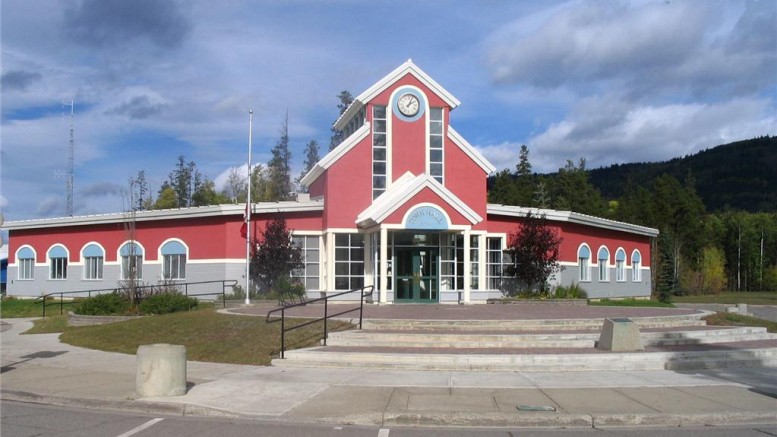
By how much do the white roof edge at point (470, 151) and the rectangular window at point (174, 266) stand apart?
1319 cm

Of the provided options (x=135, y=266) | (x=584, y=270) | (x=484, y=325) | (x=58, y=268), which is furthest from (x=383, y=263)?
(x=58, y=268)

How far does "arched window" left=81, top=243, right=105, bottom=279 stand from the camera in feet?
114

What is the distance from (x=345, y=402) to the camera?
38.1 feet

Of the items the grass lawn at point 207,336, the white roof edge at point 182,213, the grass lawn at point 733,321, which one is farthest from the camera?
the white roof edge at point 182,213

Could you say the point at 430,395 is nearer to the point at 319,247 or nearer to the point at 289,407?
the point at 289,407

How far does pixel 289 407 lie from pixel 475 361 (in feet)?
17.1

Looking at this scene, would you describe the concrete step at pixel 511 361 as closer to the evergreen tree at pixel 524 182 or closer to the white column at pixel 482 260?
the white column at pixel 482 260

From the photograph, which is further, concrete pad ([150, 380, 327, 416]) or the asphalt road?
concrete pad ([150, 380, 327, 416])

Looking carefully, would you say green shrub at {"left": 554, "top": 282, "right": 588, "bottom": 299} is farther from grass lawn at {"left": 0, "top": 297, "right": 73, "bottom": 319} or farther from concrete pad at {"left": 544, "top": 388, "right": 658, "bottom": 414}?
grass lawn at {"left": 0, "top": 297, "right": 73, "bottom": 319}

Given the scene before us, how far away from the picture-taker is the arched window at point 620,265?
1593 inches

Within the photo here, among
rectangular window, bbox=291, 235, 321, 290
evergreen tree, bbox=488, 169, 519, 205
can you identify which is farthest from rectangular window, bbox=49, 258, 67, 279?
evergreen tree, bbox=488, 169, 519, 205

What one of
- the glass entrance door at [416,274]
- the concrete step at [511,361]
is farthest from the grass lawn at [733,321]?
the glass entrance door at [416,274]

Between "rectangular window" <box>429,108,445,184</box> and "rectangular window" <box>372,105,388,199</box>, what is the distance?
2091mm

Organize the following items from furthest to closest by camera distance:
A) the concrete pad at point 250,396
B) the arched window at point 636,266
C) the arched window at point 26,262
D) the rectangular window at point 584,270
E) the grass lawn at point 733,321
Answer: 1. the arched window at point 636,266
2. the arched window at point 26,262
3. the rectangular window at point 584,270
4. the grass lawn at point 733,321
5. the concrete pad at point 250,396
